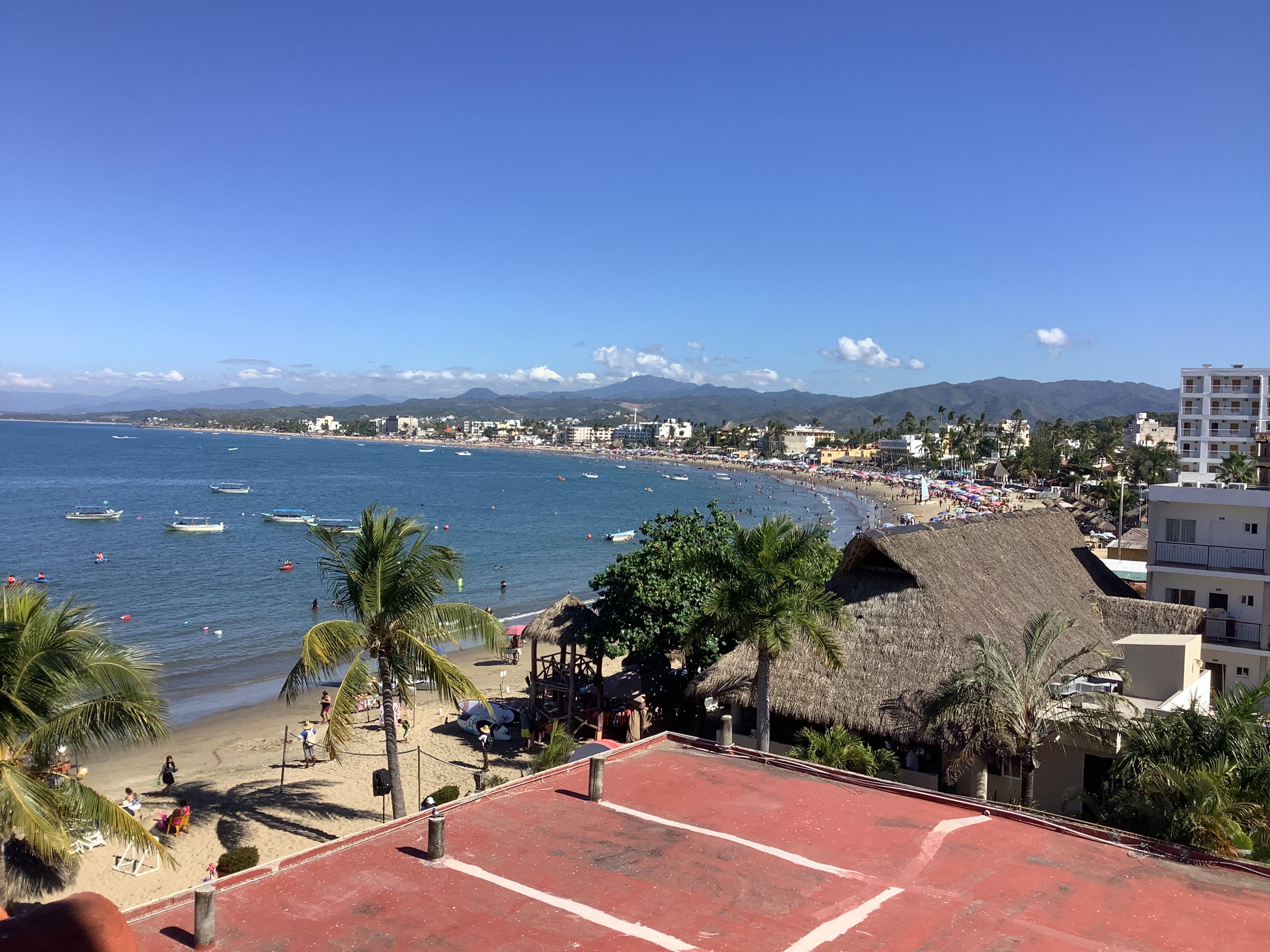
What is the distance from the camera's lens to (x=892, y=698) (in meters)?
14.6

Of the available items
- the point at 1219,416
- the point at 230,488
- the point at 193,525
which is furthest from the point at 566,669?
the point at 230,488

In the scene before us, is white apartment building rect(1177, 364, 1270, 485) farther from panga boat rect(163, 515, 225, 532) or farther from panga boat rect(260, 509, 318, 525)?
panga boat rect(163, 515, 225, 532)

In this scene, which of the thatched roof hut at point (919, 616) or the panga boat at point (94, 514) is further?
the panga boat at point (94, 514)

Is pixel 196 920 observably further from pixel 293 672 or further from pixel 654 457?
pixel 654 457

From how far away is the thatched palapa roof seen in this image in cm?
1884

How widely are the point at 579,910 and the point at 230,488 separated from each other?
96.2m

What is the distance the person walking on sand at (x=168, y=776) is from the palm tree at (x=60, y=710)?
1070 centimetres

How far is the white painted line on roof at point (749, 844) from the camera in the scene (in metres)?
8.68

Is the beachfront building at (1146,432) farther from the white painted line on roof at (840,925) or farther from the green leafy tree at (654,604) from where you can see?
the white painted line on roof at (840,925)

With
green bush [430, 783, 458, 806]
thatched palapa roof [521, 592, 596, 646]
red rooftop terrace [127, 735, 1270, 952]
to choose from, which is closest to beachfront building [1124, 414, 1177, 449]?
thatched palapa roof [521, 592, 596, 646]

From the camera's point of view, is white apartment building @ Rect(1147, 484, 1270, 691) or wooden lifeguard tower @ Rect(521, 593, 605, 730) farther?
white apartment building @ Rect(1147, 484, 1270, 691)

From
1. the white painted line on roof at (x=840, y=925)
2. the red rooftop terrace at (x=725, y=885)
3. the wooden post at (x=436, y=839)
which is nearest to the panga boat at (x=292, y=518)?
the red rooftop terrace at (x=725, y=885)

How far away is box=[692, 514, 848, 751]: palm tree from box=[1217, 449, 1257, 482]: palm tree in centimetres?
2561

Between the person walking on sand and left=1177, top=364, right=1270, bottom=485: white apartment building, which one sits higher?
left=1177, top=364, right=1270, bottom=485: white apartment building
